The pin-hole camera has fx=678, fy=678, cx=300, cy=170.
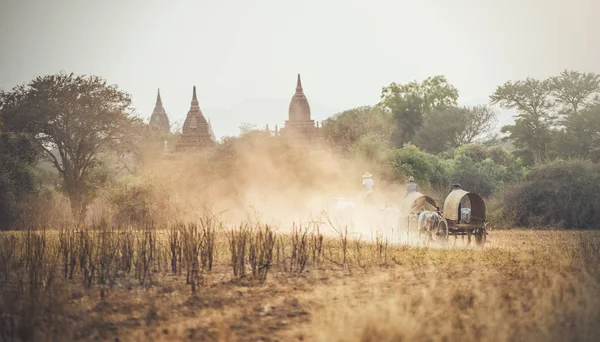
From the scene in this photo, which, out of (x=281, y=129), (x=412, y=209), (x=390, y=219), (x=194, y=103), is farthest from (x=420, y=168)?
(x=194, y=103)

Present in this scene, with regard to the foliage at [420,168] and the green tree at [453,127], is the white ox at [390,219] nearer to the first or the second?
the foliage at [420,168]

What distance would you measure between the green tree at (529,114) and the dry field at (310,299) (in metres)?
30.5

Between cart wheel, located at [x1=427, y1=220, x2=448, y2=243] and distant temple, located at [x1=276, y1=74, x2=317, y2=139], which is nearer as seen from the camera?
cart wheel, located at [x1=427, y1=220, x2=448, y2=243]

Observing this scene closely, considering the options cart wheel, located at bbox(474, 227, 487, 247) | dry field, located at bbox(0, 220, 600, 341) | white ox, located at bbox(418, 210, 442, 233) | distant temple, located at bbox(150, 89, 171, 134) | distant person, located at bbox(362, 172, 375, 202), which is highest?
distant temple, located at bbox(150, 89, 171, 134)

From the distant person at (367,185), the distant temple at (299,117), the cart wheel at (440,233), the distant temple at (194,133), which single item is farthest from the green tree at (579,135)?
the cart wheel at (440,233)

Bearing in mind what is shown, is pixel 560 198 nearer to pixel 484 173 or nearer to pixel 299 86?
pixel 484 173

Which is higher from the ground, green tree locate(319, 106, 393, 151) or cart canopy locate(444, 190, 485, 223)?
green tree locate(319, 106, 393, 151)

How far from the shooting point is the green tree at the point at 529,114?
1572 inches

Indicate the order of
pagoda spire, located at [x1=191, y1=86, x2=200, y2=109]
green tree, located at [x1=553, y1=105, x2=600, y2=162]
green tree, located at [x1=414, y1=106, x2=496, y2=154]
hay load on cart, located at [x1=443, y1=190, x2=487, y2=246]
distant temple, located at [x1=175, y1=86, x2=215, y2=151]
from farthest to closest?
green tree, located at [x1=414, y1=106, x2=496, y2=154] → pagoda spire, located at [x1=191, y1=86, x2=200, y2=109] → distant temple, located at [x1=175, y1=86, x2=215, y2=151] → green tree, located at [x1=553, y1=105, x2=600, y2=162] → hay load on cart, located at [x1=443, y1=190, x2=487, y2=246]

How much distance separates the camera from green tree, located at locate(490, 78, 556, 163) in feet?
131

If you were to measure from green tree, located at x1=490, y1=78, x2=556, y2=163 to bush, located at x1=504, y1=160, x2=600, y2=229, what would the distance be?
15658 mm

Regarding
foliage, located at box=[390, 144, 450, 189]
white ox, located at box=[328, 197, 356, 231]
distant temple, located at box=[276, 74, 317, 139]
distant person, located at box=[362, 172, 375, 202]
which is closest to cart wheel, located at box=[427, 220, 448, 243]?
white ox, located at box=[328, 197, 356, 231]

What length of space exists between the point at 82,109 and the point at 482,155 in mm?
22913

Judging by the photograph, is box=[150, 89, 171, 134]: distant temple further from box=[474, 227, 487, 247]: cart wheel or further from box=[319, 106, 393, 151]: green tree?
box=[474, 227, 487, 247]: cart wheel
